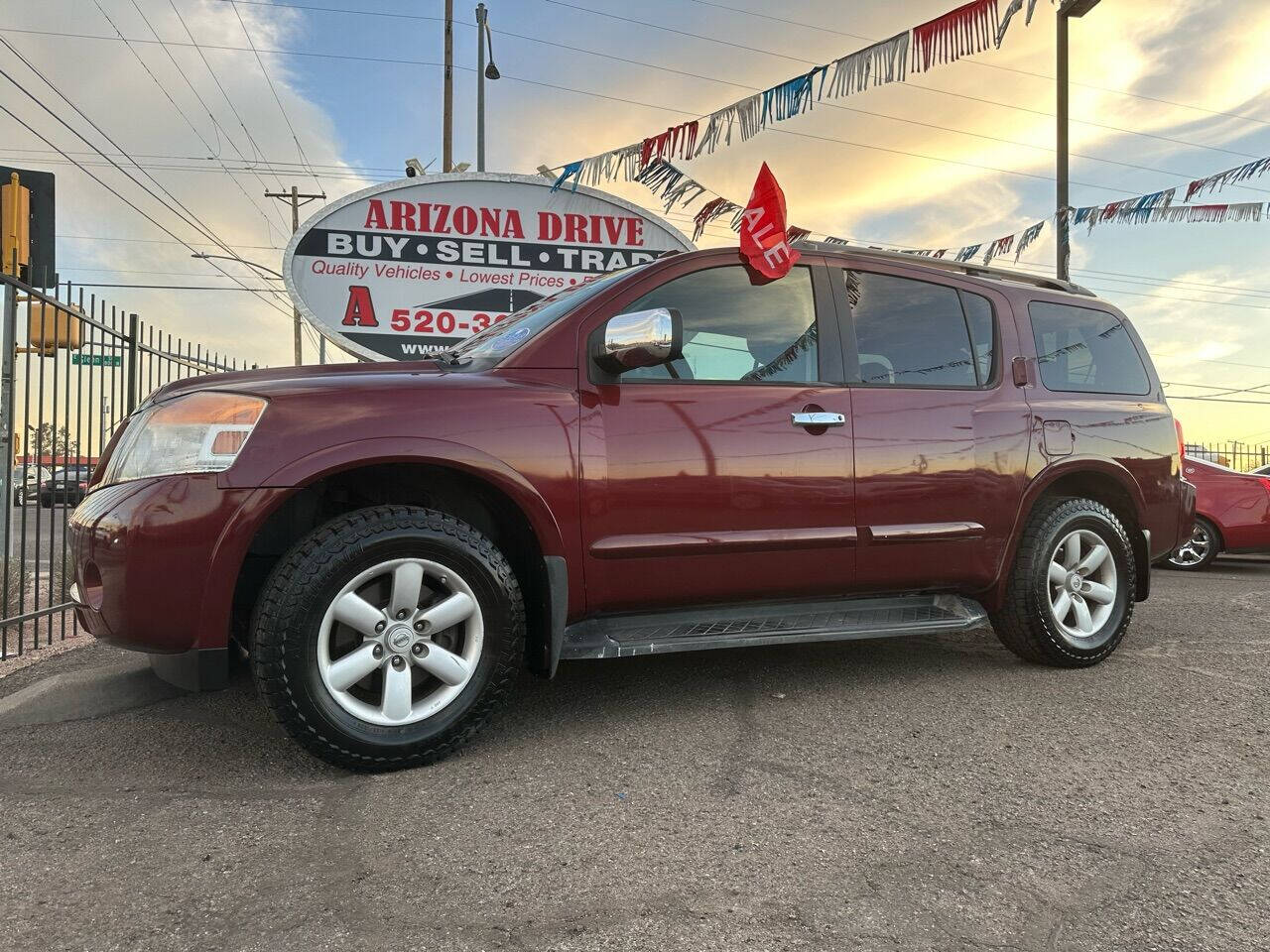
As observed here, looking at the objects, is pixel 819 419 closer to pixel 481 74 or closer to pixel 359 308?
pixel 359 308

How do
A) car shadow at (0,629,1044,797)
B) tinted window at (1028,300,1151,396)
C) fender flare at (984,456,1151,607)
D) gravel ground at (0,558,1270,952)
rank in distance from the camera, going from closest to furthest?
1. gravel ground at (0,558,1270,952)
2. car shadow at (0,629,1044,797)
3. fender flare at (984,456,1151,607)
4. tinted window at (1028,300,1151,396)

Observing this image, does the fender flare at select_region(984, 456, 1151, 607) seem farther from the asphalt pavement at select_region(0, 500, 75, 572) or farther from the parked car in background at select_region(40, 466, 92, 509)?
the asphalt pavement at select_region(0, 500, 75, 572)

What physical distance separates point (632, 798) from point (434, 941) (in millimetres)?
799

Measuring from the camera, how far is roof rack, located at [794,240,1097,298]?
3.57 meters

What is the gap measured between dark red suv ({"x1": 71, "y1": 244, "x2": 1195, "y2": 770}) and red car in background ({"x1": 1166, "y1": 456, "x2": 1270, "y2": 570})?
4.96m

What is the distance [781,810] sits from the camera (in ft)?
7.36

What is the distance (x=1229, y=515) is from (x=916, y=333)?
6.42m

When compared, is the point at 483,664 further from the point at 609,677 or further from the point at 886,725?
the point at 886,725

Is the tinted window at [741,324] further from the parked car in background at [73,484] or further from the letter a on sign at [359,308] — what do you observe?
the letter a on sign at [359,308]

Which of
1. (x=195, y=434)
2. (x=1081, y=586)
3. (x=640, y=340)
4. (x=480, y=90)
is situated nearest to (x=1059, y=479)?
(x=1081, y=586)

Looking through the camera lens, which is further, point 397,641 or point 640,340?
point 640,340

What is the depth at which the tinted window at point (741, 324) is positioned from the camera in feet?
10.5

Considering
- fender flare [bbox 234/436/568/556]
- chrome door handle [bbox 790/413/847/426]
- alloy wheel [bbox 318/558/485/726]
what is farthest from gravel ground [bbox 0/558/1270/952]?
chrome door handle [bbox 790/413/847/426]

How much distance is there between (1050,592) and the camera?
12.3 feet
